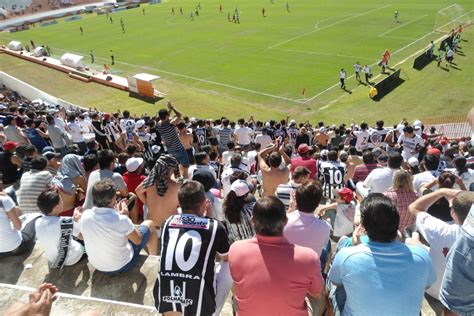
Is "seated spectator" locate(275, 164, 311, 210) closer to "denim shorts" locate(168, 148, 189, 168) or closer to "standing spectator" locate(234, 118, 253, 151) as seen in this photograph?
"denim shorts" locate(168, 148, 189, 168)

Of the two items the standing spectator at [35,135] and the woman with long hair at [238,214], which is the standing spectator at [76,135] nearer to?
the standing spectator at [35,135]

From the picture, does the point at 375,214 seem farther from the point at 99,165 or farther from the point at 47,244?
the point at 99,165

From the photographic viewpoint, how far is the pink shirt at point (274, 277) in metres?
3.39

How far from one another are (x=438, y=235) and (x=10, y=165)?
8683 mm

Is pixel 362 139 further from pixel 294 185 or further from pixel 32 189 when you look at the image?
pixel 32 189

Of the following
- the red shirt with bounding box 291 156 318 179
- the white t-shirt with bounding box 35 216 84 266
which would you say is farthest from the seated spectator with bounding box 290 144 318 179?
the white t-shirt with bounding box 35 216 84 266

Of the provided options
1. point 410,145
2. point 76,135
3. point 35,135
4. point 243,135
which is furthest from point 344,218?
point 76,135

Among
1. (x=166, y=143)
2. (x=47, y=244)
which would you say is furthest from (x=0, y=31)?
(x=47, y=244)

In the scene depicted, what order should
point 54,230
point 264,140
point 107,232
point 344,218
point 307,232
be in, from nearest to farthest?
point 307,232 → point 107,232 → point 54,230 → point 344,218 → point 264,140

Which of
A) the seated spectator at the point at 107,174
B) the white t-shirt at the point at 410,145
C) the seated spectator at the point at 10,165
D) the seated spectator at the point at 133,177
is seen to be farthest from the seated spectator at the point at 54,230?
the white t-shirt at the point at 410,145

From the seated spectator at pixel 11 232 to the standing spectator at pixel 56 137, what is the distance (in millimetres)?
6233

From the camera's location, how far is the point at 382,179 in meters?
6.92

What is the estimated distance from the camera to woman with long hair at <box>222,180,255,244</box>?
5.32 meters

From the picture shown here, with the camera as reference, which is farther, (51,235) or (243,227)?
(243,227)
